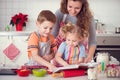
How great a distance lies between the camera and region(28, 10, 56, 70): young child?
1.87 m

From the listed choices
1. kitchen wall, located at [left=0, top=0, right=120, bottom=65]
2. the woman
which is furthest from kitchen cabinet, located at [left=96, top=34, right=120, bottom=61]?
the woman

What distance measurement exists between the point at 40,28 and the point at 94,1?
2705 mm

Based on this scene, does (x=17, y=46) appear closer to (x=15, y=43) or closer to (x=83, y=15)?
(x=15, y=43)

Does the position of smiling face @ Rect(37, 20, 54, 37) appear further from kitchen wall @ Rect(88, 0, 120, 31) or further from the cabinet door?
kitchen wall @ Rect(88, 0, 120, 31)

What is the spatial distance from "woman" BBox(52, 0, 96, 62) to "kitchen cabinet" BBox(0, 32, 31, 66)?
1.81 metres

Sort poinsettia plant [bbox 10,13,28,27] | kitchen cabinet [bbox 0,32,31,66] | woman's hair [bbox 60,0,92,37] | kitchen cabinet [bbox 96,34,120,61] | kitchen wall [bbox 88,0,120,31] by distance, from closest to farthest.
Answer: woman's hair [bbox 60,0,92,37] < kitchen cabinet [bbox 96,34,120,61] < kitchen cabinet [bbox 0,32,31,66] < poinsettia plant [bbox 10,13,28,27] < kitchen wall [bbox 88,0,120,31]

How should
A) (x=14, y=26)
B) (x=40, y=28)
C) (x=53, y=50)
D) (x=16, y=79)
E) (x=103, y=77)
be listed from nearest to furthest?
(x=16, y=79) < (x=103, y=77) < (x=40, y=28) < (x=53, y=50) < (x=14, y=26)

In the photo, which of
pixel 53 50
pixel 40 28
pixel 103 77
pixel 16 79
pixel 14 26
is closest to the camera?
pixel 16 79

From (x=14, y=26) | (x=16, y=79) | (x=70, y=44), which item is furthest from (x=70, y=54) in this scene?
(x=14, y=26)

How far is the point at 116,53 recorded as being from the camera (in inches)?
156

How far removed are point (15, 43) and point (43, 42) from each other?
220cm

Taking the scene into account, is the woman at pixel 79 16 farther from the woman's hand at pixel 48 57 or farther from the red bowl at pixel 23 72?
the red bowl at pixel 23 72

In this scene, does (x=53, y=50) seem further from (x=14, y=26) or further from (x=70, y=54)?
(x=14, y=26)

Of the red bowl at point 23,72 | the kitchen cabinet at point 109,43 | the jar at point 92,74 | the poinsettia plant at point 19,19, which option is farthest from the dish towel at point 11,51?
the jar at point 92,74
